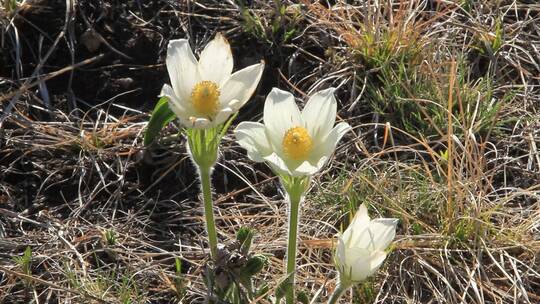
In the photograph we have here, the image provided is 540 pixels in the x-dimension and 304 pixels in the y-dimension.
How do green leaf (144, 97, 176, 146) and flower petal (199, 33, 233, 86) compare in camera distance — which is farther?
green leaf (144, 97, 176, 146)

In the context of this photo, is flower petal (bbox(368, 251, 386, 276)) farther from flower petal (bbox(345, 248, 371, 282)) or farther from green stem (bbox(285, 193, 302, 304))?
green stem (bbox(285, 193, 302, 304))

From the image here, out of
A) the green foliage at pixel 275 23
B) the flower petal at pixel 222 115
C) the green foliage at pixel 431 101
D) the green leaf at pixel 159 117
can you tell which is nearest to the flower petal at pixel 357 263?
the flower petal at pixel 222 115

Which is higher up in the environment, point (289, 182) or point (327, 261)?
point (289, 182)

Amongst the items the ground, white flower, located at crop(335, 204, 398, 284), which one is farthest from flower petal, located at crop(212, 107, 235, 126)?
the ground

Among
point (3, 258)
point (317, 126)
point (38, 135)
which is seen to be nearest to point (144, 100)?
point (38, 135)

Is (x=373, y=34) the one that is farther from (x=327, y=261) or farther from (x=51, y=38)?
(x=51, y=38)

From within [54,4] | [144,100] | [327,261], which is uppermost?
[54,4]

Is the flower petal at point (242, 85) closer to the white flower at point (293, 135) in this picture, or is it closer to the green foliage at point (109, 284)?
the white flower at point (293, 135)
